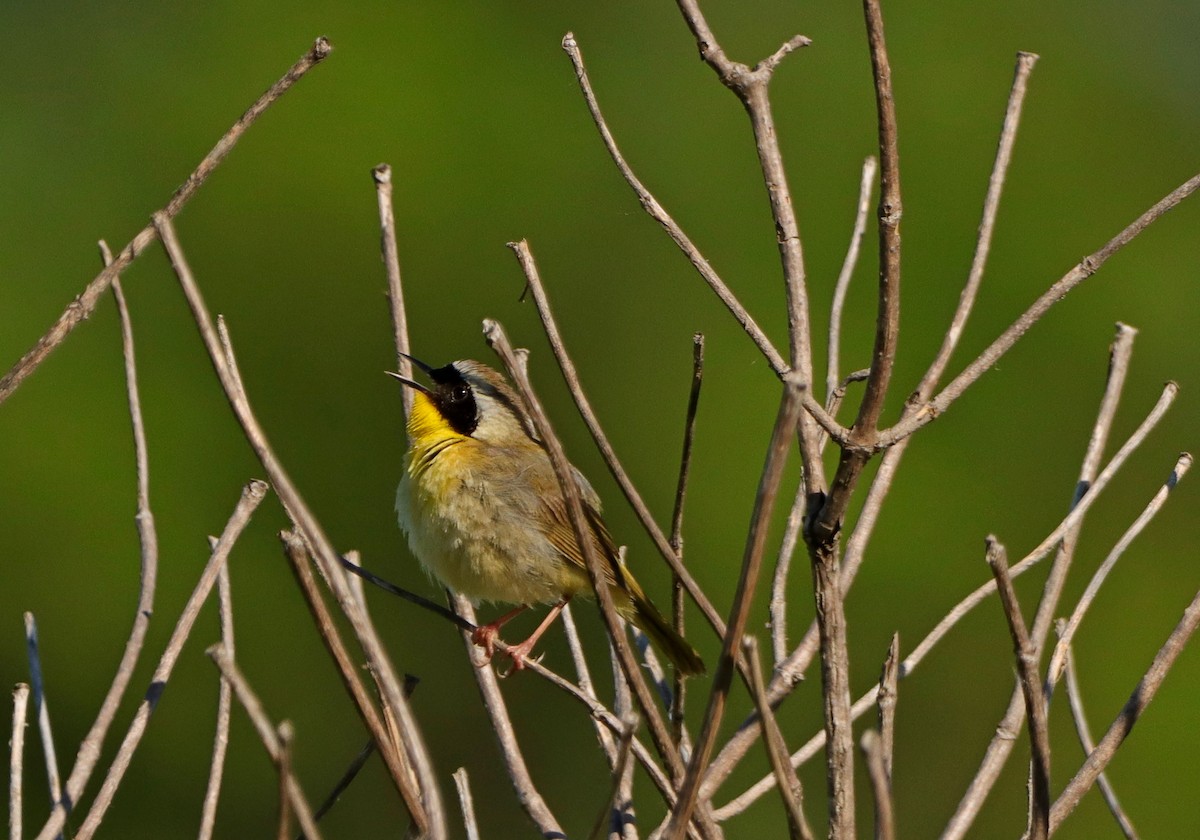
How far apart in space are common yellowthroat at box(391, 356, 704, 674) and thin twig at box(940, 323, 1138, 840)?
164cm

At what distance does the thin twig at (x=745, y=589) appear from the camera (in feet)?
5.59

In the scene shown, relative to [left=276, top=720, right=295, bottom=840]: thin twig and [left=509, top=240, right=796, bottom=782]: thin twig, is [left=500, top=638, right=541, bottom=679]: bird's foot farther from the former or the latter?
[left=276, top=720, right=295, bottom=840]: thin twig

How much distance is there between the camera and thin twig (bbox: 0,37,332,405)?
2.33 meters

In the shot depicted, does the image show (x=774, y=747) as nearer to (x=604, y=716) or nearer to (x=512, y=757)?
(x=604, y=716)

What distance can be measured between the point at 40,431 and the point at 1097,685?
28.8 feet

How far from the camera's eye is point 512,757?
269 cm

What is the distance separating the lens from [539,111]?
1579 centimetres

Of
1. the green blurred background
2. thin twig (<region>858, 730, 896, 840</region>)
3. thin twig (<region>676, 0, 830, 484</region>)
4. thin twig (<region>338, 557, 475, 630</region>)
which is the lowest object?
thin twig (<region>858, 730, 896, 840</region>)

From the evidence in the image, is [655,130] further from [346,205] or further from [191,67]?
[191,67]

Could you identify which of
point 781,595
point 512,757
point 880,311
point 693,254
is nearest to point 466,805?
point 512,757

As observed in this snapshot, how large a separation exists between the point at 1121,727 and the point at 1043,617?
29 centimetres

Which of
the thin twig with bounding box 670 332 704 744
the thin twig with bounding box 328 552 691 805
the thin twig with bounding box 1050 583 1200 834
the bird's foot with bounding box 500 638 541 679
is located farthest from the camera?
the bird's foot with bounding box 500 638 541 679

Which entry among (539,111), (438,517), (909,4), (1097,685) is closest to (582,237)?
(539,111)

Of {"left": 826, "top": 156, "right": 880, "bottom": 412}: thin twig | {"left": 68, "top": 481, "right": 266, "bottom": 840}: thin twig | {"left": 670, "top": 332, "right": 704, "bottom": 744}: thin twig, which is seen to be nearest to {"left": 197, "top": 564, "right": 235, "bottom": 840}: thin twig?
{"left": 68, "top": 481, "right": 266, "bottom": 840}: thin twig
